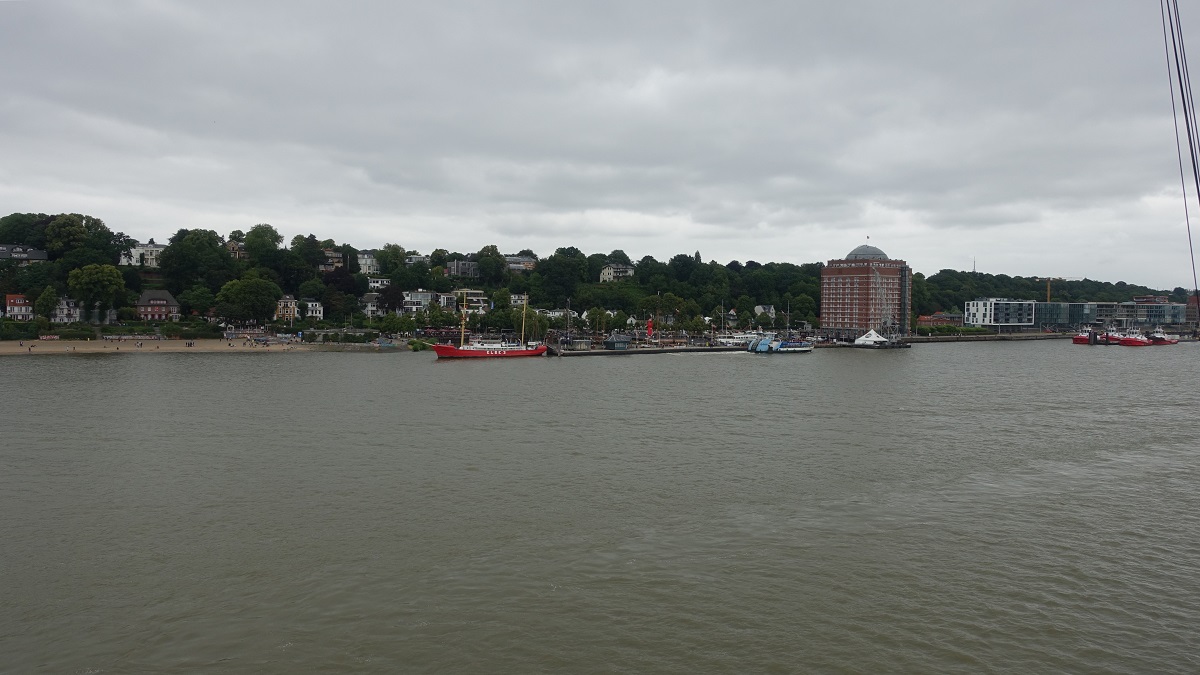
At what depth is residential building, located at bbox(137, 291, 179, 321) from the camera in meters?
63.2

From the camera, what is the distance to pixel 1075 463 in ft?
52.8

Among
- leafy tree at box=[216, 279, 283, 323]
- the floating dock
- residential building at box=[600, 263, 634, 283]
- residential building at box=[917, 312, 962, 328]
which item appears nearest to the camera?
the floating dock

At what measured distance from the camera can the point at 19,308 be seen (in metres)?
59.6

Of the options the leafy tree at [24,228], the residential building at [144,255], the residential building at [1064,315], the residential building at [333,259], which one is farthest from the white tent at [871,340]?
the leafy tree at [24,228]

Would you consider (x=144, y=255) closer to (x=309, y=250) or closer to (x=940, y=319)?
(x=309, y=250)

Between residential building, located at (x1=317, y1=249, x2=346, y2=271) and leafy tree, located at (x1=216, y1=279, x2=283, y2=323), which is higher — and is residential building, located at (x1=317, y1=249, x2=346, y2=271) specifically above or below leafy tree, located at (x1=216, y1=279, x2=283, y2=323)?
above

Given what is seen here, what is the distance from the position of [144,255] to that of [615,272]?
58914 millimetres

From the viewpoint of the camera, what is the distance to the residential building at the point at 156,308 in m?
63.2

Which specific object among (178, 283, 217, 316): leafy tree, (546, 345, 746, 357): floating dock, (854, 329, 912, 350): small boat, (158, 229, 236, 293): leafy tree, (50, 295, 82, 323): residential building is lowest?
(546, 345, 746, 357): floating dock

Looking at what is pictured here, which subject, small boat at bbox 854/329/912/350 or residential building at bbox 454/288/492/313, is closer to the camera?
small boat at bbox 854/329/912/350

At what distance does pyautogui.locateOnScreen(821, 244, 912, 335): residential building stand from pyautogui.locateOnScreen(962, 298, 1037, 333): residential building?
2452 centimetres

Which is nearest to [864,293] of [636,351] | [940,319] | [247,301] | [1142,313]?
[940,319]

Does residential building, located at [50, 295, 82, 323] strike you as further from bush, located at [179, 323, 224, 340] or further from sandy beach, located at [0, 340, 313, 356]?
bush, located at [179, 323, 224, 340]

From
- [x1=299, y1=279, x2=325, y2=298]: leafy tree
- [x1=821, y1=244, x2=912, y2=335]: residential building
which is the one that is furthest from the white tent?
[x1=299, y1=279, x2=325, y2=298]: leafy tree
